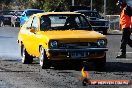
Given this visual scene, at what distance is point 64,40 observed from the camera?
12594 millimetres

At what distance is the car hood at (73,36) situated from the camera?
12617mm

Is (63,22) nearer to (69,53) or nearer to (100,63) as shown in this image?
(69,53)

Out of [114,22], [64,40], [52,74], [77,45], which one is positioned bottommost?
[114,22]

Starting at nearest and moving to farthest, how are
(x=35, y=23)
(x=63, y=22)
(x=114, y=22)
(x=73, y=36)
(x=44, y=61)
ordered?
1. (x=73, y=36)
2. (x=44, y=61)
3. (x=63, y=22)
4. (x=35, y=23)
5. (x=114, y=22)

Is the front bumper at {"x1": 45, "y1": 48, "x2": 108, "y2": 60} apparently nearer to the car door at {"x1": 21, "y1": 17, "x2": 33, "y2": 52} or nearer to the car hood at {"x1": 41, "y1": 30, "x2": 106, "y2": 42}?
the car hood at {"x1": 41, "y1": 30, "x2": 106, "y2": 42}

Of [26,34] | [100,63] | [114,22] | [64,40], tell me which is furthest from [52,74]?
[114,22]

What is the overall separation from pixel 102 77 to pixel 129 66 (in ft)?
8.30

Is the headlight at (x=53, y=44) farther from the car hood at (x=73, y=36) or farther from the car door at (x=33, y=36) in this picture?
the car door at (x=33, y=36)

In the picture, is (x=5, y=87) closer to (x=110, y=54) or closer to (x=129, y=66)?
(x=129, y=66)

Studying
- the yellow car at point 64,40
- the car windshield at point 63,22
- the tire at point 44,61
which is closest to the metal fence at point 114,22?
the car windshield at point 63,22

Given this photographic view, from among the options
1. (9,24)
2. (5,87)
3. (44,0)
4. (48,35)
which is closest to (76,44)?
(48,35)

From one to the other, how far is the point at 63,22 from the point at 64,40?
1544 millimetres

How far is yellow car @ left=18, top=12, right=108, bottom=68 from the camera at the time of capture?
1263 centimetres

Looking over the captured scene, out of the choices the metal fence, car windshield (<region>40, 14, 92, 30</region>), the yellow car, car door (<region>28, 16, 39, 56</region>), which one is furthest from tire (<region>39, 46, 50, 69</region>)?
the metal fence
